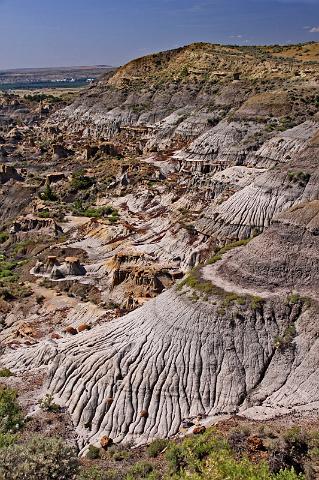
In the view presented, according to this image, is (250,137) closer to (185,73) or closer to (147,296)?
(147,296)

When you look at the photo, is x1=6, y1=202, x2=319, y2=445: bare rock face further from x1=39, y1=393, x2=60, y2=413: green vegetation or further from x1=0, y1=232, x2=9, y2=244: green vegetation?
x1=0, y1=232, x2=9, y2=244: green vegetation

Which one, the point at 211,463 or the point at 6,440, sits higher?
the point at 211,463

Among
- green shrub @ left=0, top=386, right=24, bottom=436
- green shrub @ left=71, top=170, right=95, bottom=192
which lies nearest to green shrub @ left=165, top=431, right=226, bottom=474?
green shrub @ left=0, top=386, right=24, bottom=436

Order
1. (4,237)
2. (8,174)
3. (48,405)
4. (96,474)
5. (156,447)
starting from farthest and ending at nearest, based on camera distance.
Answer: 1. (8,174)
2. (4,237)
3. (48,405)
4. (156,447)
5. (96,474)

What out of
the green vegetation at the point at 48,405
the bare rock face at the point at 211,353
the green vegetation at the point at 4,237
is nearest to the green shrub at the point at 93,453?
the bare rock face at the point at 211,353

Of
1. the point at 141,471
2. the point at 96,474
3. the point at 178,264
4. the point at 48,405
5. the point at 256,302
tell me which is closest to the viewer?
the point at 96,474

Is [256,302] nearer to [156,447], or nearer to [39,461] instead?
[156,447]

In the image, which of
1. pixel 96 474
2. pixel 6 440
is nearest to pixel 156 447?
pixel 96 474
